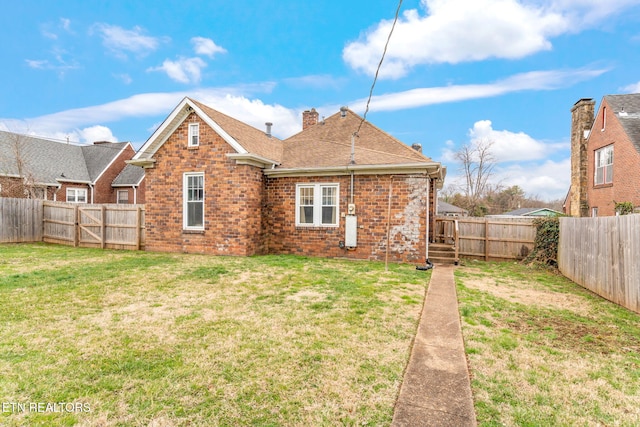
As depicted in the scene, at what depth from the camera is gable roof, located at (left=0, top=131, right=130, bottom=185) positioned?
2064cm

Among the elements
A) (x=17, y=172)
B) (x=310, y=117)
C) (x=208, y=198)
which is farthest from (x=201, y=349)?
(x=17, y=172)

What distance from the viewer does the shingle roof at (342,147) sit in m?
11.4

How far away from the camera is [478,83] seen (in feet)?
55.1

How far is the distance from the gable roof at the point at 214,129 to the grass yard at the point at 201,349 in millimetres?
5271

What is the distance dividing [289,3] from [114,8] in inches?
334

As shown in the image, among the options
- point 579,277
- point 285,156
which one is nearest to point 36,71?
point 285,156

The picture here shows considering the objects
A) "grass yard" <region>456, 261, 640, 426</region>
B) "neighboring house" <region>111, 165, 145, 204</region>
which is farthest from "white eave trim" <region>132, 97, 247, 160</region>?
"neighboring house" <region>111, 165, 145, 204</region>

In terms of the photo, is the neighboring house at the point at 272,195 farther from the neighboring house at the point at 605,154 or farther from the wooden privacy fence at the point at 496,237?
the neighboring house at the point at 605,154

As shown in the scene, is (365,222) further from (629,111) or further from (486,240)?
(629,111)

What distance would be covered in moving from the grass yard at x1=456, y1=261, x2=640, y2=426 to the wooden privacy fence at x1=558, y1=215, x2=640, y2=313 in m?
0.33

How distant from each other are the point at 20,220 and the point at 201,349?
16.3m

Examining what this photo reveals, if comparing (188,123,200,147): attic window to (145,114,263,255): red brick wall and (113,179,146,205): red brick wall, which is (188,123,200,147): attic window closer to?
(145,114,263,255): red brick wall

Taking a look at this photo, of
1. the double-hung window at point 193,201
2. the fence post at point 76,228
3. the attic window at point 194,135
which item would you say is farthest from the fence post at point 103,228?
the attic window at point 194,135

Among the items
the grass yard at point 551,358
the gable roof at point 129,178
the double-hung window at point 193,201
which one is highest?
the gable roof at point 129,178
